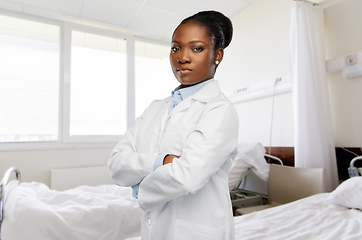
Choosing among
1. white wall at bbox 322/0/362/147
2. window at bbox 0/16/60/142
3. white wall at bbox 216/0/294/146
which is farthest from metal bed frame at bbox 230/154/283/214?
window at bbox 0/16/60/142

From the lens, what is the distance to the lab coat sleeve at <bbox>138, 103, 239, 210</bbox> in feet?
2.10

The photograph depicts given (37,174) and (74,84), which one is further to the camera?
(74,84)

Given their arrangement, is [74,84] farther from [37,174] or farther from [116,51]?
[37,174]

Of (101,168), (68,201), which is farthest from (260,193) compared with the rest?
(101,168)

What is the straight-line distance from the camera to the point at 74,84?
3.69 metres

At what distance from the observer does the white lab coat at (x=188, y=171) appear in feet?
2.14

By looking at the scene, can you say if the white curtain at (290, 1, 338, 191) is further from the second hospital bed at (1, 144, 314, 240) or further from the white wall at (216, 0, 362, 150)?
the second hospital bed at (1, 144, 314, 240)

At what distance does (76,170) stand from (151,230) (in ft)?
9.90

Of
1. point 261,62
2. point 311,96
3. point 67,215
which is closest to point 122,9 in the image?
point 261,62

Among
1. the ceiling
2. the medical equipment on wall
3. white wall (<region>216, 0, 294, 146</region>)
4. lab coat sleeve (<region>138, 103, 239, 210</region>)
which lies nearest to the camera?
lab coat sleeve (<region>138, 103, 239, 210</region>)

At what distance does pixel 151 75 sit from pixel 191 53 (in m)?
3.68

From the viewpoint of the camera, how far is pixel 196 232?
70 cm

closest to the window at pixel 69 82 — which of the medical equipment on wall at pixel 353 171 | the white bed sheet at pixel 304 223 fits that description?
the white bed sheet at pixel 304 223

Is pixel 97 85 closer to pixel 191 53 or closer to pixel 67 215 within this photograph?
pixel 67 215
